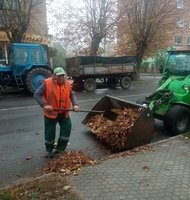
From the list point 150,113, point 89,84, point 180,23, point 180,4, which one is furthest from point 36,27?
Answer: point 150,113

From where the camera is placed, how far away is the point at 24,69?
1495cm

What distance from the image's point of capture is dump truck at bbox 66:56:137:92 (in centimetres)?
1705

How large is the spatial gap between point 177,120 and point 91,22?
17.0 m

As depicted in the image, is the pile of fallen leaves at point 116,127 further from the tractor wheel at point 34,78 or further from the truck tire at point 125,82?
the truck tire at point 125,82

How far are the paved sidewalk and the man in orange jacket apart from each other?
3.69ft

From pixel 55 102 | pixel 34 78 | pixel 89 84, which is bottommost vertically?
pixel 89 84

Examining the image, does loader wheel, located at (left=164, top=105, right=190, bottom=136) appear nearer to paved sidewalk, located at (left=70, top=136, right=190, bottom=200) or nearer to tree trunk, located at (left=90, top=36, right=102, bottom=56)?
paved sidewalk, located at (left=70, top=136, right=190, bottom=200)

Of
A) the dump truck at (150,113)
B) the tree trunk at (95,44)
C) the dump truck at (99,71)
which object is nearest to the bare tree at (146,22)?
the tree trunk at (95,44)

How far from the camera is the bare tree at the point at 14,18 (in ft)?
59.5

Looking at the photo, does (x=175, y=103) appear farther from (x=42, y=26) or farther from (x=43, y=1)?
(x=42, y=26)

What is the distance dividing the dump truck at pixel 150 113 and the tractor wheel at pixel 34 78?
25.7 feet

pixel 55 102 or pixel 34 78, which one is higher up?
pixel 55 102

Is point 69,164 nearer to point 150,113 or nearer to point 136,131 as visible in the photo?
point 136,131

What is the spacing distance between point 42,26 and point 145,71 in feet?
71.3
